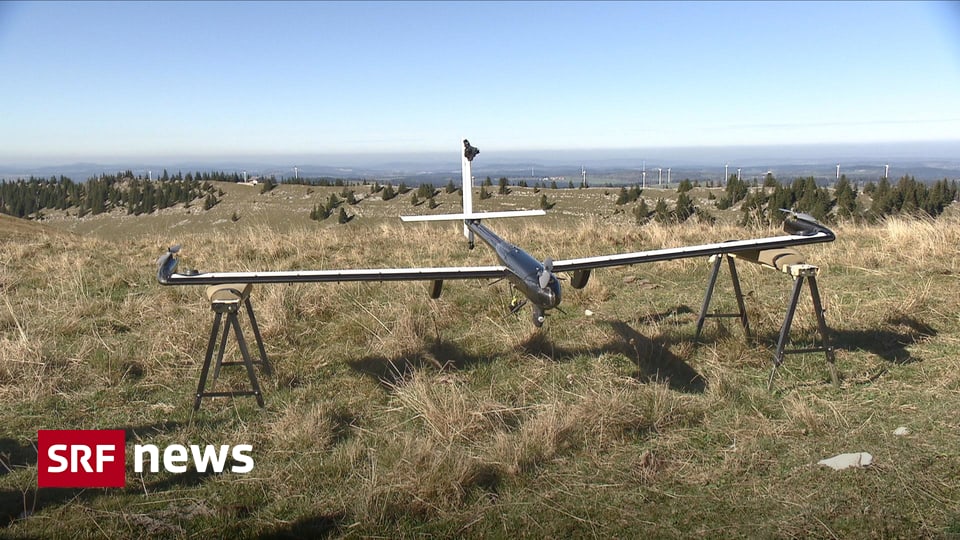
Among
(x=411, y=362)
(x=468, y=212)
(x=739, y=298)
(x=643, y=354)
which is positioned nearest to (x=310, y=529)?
(x=411, y=362)

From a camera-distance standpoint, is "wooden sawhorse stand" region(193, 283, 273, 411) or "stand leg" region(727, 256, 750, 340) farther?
"stand leg" region(727, 256, 750, 340)

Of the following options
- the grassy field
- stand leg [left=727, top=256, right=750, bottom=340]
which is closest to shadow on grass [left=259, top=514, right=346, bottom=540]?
the grassy field

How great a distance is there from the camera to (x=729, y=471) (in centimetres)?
538

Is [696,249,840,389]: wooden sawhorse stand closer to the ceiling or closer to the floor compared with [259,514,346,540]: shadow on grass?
closer to the ceiling

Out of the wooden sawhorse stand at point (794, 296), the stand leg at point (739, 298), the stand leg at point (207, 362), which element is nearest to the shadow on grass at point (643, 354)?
the wooden sawhorse stand at point (794, 296)

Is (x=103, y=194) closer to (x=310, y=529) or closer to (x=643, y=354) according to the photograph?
(x=643, y=354)

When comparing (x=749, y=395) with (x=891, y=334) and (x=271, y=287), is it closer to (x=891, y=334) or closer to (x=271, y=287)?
(x=891, y=334)

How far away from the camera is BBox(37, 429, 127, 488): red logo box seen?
17.6 ft

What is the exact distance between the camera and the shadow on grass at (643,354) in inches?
295

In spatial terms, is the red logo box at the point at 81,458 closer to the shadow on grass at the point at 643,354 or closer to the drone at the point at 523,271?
the drone at the point at 523,271

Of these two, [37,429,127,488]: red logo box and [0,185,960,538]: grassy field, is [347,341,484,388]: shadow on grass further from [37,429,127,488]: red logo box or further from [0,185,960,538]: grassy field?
[37,429,127,488]: red logo box

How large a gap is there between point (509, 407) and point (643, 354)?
→ 8.38 ft

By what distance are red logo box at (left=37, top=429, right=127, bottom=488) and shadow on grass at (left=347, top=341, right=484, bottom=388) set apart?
9.84 ft

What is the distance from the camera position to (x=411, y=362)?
27.3 feet
